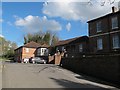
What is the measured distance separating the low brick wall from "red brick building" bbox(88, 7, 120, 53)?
8100 mm

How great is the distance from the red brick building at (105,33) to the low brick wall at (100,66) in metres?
8.10

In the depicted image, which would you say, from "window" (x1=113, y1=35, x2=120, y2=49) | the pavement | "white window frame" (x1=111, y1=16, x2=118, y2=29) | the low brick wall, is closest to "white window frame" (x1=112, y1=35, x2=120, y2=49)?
"window" (x1=113, y1=35, x2=120, y2=49)

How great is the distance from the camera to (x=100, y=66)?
2627cm

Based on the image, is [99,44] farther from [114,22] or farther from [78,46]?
[78,46]

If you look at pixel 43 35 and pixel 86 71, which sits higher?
pixel 43 35

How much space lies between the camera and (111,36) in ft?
129

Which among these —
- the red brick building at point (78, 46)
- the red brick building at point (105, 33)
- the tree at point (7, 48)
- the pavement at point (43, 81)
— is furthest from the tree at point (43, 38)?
the pavement at point (43, 81)

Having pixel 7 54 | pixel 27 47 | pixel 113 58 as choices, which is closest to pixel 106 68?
pixel 113 58

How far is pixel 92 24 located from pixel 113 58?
67.7 feet

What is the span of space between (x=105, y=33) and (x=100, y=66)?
1536 centimetres

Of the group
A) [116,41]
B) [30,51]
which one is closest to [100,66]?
[116,41]

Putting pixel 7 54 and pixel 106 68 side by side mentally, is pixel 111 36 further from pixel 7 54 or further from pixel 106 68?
pixel 7 54

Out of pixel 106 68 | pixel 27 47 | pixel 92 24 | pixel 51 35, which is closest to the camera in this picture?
pixel 106 68

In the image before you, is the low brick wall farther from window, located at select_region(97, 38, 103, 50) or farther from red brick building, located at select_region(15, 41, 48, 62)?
red brick building, located at select_region(15, 41, 48, 62)
